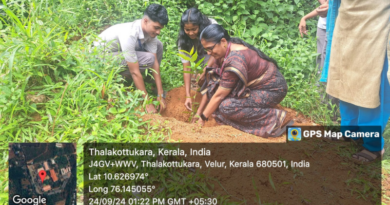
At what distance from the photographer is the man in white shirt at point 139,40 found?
2.85 metres

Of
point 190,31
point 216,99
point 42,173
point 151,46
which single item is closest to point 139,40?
point 151,46

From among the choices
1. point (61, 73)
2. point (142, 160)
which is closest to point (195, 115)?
point (142, 160)

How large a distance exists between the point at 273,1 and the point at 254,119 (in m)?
2.48

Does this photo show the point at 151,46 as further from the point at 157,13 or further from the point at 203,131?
the point at 203,131

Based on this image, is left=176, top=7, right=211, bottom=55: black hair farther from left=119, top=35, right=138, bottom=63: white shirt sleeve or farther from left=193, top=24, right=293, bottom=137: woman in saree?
left=119, top=35, right=138, bottom=63: white shirt sleeve

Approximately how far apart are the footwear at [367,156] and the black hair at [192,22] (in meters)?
1.85

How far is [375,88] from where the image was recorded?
86.0 inches

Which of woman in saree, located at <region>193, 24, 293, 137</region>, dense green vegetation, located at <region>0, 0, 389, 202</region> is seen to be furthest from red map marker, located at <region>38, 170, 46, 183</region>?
woman in saree, located at <region>193, 24, 293, 137</region>

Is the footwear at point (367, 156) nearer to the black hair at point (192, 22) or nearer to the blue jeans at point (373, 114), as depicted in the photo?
the blue jeans at point (373, 114)

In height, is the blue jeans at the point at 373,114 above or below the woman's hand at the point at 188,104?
above

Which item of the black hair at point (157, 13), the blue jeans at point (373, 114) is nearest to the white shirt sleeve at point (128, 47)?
the black hair at point (157, 13)

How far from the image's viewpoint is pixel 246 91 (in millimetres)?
2816

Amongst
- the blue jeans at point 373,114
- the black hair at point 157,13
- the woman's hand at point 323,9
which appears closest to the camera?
the blue jeans at point 373,114

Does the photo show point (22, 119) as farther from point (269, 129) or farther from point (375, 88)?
point (375, 88)
